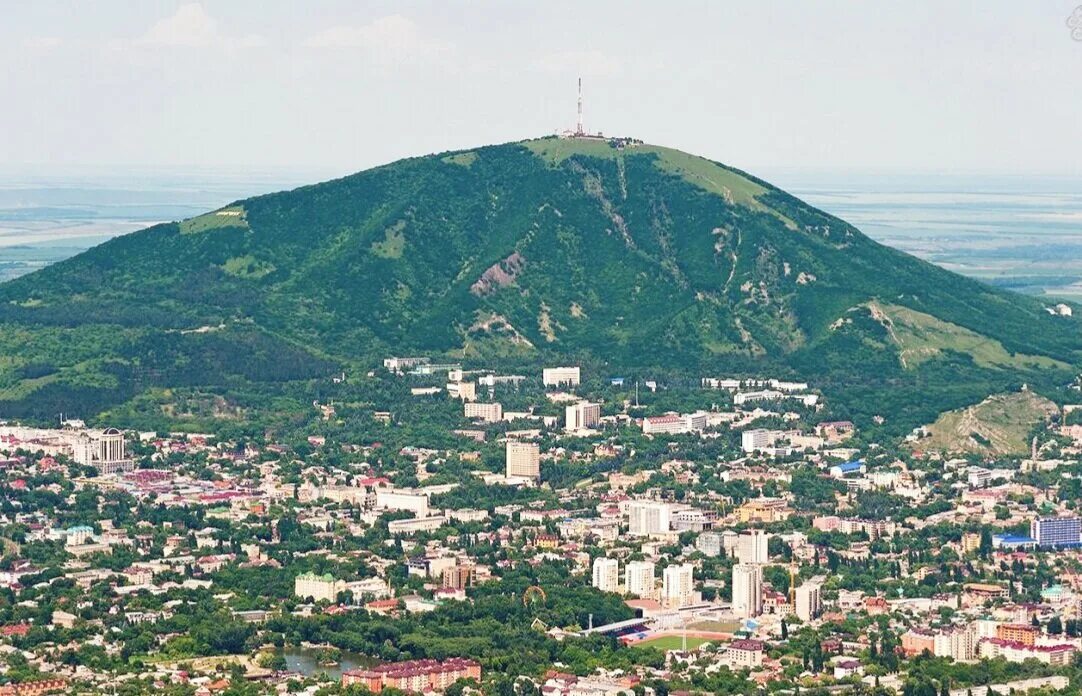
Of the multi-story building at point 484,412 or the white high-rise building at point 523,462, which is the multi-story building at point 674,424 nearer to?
the multi-story building at point 484,412

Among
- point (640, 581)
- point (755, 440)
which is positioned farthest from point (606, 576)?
point (755, 440)

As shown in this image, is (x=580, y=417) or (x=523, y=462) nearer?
(x=523, y=462)

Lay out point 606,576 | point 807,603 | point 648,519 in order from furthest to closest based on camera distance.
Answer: point 648,519, point 606,576, point 807,603

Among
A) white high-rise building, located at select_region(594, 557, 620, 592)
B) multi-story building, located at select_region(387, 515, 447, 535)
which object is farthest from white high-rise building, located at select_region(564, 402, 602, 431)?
white high-rise building, located at select_region(594, 557, 620, 592)

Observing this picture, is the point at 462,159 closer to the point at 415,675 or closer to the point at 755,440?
the point at 755,440

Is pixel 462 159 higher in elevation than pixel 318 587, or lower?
higher

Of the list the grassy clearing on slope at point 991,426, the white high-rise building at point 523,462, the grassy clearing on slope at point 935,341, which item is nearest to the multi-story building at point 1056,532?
the grassy clearing on slope at point 991,426

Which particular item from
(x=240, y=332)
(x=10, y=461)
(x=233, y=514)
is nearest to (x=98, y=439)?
(x=10, y=461)
